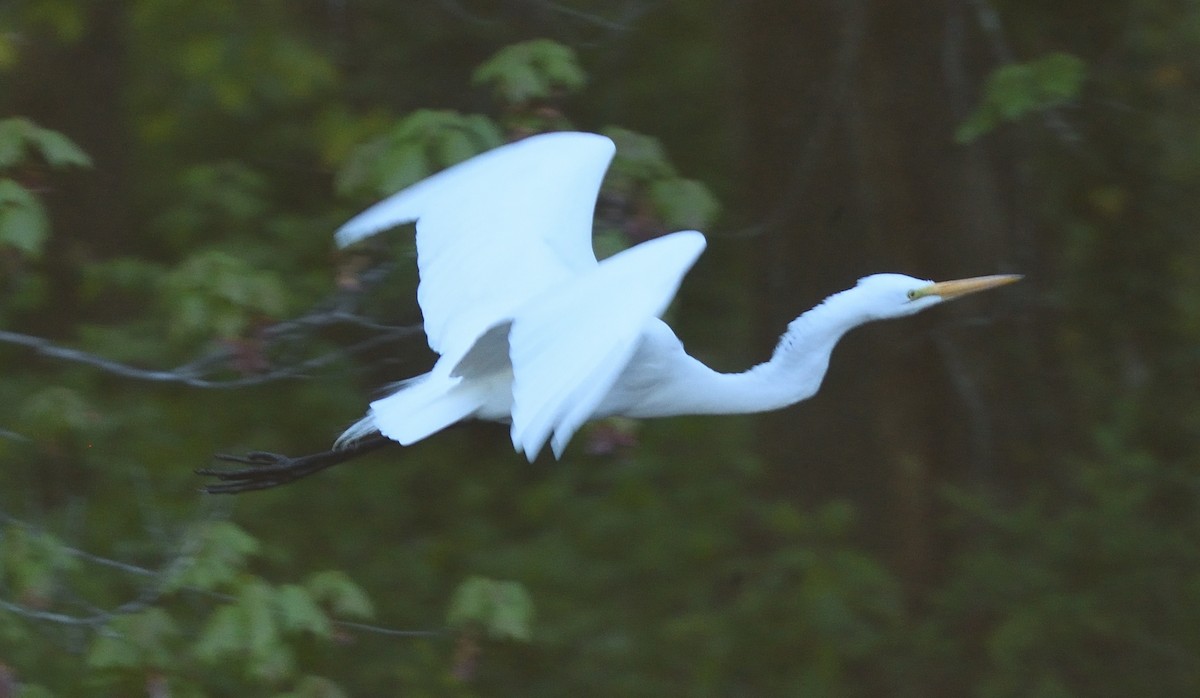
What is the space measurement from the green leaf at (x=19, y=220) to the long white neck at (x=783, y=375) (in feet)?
4.58

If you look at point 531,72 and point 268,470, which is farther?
point 268,470

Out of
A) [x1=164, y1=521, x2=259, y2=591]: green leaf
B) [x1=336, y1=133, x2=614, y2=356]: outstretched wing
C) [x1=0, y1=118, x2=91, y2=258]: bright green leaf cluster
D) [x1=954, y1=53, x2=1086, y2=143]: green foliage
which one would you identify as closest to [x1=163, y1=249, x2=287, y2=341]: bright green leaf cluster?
[x1=336, y1=133, x2=614, y2=356]: outstretched wing

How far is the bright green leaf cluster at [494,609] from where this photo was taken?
339cm

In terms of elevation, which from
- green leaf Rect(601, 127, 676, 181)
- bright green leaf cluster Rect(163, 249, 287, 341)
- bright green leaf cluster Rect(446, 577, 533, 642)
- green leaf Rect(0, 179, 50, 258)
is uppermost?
green leaf Rect(601, 127, 676, 181)

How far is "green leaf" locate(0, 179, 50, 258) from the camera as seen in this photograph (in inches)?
127

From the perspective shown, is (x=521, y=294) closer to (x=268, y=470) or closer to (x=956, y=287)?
(x=268, y=470)

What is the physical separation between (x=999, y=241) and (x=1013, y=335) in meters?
0.38

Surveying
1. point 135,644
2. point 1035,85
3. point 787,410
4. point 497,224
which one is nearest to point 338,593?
point 135,644

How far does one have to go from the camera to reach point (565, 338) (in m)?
2.53

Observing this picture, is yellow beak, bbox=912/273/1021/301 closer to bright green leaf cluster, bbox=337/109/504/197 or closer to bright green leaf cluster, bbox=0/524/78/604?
bright green leaf cluster, bbox=337/109/504/197

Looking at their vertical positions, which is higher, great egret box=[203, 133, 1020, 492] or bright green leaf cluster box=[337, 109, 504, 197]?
bright green leaf cluster box=[337, 109, 504, 197]

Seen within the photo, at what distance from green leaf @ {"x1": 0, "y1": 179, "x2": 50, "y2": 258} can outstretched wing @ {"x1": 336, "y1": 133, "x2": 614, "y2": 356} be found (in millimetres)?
639

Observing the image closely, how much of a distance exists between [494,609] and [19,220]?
4.24 ft

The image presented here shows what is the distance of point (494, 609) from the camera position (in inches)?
135
